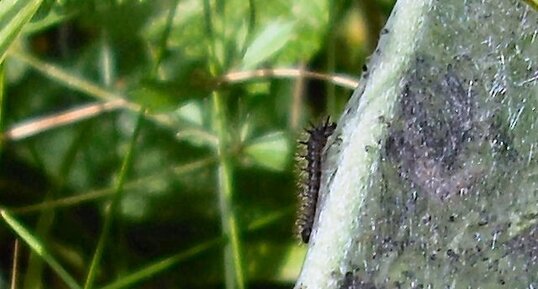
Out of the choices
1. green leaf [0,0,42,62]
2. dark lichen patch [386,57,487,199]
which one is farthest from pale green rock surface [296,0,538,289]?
green leaf [0,0,42,62]

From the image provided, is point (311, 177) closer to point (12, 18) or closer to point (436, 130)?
point (436, 130)

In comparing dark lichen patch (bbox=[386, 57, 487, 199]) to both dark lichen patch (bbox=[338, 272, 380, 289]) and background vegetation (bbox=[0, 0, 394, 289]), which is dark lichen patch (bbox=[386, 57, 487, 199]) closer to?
dark lichen patch (bbox=[338, 272, 380, 289])

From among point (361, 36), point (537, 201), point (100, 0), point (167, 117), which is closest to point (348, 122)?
point (537, 201)

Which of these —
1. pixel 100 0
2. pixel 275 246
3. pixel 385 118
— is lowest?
pixel 385 118

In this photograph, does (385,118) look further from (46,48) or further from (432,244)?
(46,48)

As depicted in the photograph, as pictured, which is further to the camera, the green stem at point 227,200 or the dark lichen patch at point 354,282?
the green stem at point 227,200

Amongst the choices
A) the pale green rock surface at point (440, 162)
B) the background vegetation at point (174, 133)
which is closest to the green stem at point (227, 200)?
the background vegetation at point (174, 133)

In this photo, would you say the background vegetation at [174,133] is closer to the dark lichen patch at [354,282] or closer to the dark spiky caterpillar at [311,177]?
the dark spiky caterpillar at [311,177]
